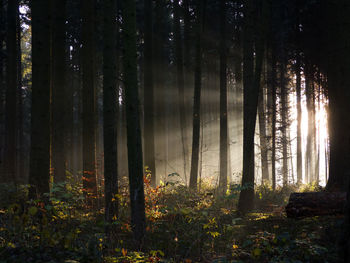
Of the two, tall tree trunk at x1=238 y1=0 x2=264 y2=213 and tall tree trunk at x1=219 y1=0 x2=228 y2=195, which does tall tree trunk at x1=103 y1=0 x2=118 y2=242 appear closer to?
tall tree trunk at x1=238 y1=0 x2=264 y2=213

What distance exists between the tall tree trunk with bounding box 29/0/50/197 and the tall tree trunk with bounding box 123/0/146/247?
2.99 meters

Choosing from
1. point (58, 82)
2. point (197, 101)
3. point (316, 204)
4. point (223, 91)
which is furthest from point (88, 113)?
point (223, 91)

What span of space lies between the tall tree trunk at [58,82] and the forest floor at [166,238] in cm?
310

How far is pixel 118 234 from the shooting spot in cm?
724

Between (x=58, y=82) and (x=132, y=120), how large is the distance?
7.12 meters

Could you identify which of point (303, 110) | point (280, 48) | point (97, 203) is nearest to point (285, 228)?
point (97, 203)

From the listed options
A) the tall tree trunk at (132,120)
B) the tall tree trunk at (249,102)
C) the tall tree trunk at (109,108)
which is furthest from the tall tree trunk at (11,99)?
the tall tree trunk at (249,102)

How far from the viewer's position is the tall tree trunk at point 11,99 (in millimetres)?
16672

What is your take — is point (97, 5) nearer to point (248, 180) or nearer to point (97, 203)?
point (97, 203)

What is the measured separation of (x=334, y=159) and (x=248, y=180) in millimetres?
3465

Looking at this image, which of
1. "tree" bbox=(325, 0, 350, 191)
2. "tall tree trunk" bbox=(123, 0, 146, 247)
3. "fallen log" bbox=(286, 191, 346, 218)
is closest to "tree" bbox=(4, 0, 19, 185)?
"tall tree trunk" bbox=(123, 0, 146, 247)

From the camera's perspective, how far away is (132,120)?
6.91 metres

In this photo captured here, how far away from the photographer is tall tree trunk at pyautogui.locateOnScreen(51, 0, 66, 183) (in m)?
12.5

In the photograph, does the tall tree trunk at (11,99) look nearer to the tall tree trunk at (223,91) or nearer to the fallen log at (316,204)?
the tall tree trunk at (223,91)
